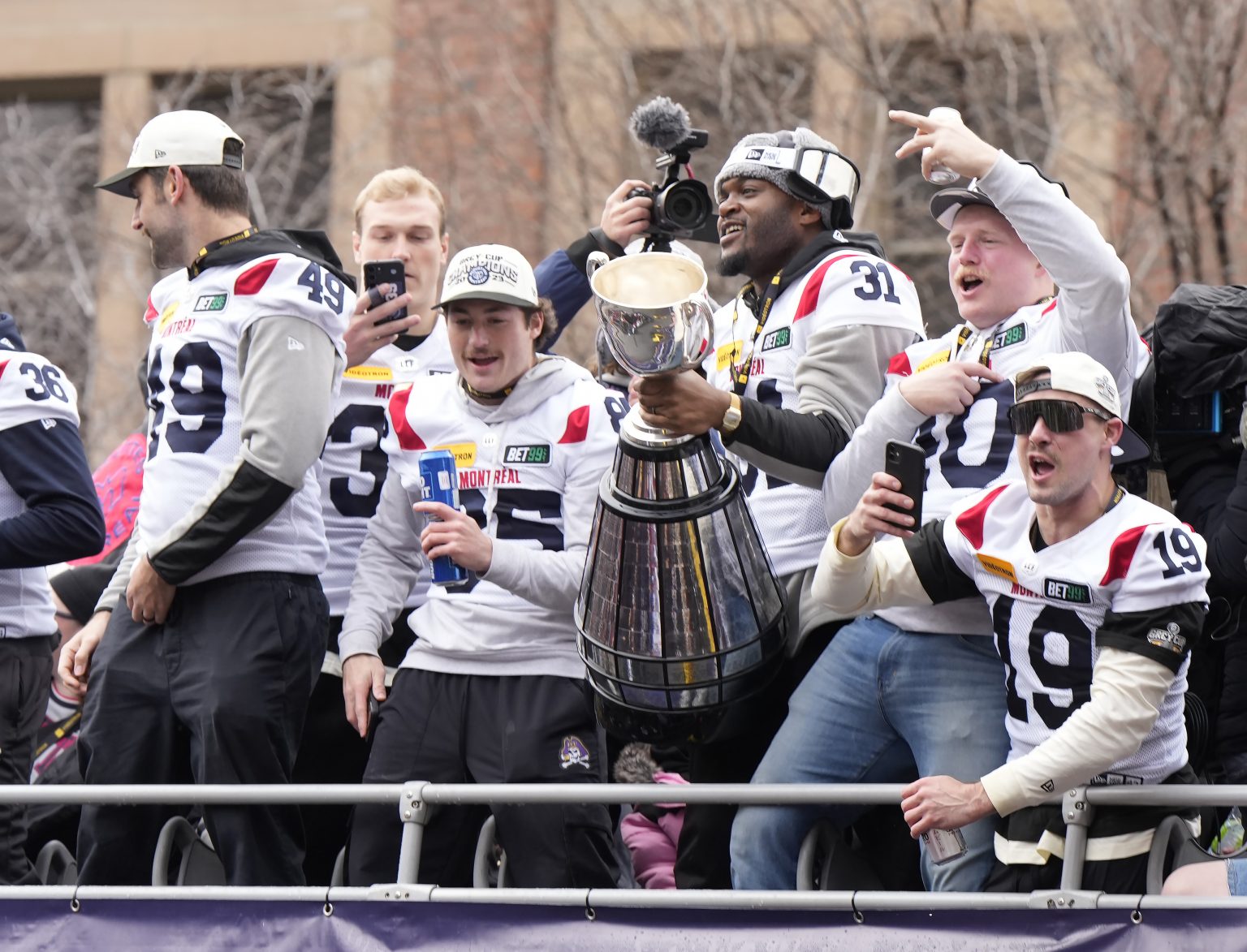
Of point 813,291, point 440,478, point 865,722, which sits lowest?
point 865,722

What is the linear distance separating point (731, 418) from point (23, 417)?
219cm

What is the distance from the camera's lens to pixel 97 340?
40.7 feet

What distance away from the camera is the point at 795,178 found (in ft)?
17.4

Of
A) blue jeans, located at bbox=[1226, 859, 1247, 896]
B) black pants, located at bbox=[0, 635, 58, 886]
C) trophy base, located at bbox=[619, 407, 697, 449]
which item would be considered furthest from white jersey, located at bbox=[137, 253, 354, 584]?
blue jeans, located at bbox=[1226, 859, 1247, 896]

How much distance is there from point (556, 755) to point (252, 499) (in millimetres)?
982

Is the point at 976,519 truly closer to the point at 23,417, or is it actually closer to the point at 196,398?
the point at 196,398

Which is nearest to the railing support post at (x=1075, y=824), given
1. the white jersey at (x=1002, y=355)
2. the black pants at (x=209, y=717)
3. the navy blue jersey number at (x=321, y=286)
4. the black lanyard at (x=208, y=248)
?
the white jersey at (x=1002, y=355)

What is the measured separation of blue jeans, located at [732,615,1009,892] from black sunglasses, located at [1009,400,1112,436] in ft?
1.91

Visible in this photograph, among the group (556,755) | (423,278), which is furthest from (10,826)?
(423,278)

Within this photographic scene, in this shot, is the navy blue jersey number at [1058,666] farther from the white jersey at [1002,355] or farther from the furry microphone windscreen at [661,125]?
the furry microphone windscreen at [661,125]

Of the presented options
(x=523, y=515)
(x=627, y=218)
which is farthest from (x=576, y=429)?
(x=627, y=218)

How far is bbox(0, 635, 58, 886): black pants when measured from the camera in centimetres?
A: 558

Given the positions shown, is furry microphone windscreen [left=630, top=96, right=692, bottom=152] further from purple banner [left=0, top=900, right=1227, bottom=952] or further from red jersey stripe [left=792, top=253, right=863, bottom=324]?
purple banner [left=0, top=900, right=1227, bottom=952]

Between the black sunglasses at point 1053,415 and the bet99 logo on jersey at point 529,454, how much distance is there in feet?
4.43
